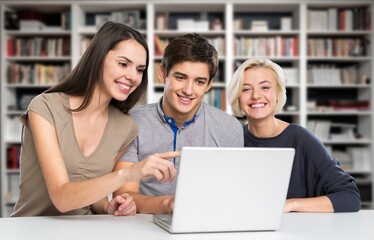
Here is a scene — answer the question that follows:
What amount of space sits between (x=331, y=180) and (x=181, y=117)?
0.67m

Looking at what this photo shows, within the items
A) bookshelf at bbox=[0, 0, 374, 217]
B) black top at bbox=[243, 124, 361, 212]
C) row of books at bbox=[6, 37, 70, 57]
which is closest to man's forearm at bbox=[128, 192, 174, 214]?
black top at bbox=[243, 124, 361, 212]

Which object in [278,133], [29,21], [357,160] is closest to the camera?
[278,133]

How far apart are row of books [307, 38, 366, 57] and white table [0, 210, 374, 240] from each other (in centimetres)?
452

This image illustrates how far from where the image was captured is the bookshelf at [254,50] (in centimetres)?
587

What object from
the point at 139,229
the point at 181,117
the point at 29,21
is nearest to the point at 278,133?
the point at 181,117

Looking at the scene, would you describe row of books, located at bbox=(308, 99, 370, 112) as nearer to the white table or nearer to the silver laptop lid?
the white table

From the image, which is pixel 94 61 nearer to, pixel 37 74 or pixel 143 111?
pixel 143 111

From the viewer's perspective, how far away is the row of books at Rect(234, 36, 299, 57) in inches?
233

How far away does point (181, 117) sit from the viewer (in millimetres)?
2176

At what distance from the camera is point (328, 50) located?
6.00 m

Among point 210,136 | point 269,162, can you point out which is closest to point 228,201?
point 269,162

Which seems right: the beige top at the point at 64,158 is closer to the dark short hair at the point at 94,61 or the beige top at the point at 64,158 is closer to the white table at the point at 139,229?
the dark short hair at the point at 94,61

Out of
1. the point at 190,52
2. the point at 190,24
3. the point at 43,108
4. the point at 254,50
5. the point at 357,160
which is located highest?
the point at 190,24

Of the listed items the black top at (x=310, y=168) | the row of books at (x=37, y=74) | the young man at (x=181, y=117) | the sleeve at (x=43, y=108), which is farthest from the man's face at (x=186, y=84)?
the row of books at (x=37, y=74)
